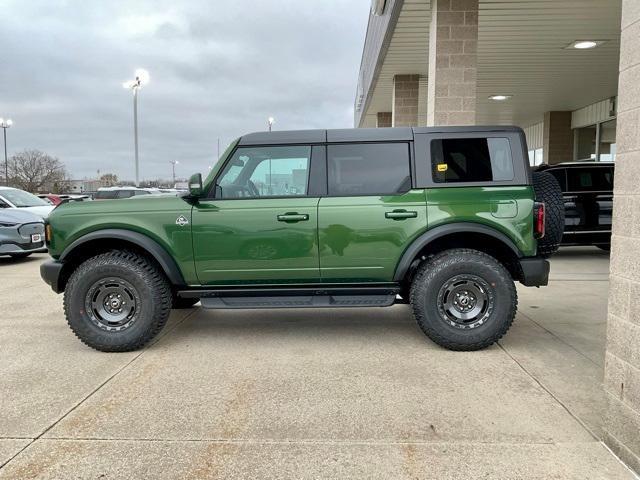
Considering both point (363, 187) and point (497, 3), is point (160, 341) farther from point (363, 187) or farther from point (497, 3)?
point (497, 3)

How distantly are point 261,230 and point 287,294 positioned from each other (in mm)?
645

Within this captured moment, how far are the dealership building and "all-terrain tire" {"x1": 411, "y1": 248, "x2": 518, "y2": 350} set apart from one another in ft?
5.09

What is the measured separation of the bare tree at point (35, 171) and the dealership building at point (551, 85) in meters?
46.3

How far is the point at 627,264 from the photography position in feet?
8.73

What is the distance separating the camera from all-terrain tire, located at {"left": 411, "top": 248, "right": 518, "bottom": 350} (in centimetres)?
449

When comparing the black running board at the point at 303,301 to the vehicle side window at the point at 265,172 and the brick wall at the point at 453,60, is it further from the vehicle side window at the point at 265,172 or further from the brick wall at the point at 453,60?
the brick wall at the point at 453,60

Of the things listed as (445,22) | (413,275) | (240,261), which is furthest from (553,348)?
(445,22)

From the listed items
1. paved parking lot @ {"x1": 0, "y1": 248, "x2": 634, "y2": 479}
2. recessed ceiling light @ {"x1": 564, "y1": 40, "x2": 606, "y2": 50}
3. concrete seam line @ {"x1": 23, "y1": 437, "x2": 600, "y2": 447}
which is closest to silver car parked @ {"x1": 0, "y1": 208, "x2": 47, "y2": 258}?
paved parking lot @ {"x1": 0, "y1": 248, "x2": 634, "y2": 479}

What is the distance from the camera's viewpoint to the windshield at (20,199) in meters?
12.3

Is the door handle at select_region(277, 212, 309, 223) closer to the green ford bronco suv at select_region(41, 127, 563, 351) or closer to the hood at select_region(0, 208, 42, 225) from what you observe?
the green ford bronco suv at select_region(41, 127, 563, 351)

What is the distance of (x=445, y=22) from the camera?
8203 mm

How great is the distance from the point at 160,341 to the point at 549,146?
18765 millimetres

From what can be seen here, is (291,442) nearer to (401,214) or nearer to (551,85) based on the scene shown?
(401,214)

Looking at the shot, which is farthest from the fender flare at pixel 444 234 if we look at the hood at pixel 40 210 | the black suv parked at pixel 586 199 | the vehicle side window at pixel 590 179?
the hood at pixel 40 210
